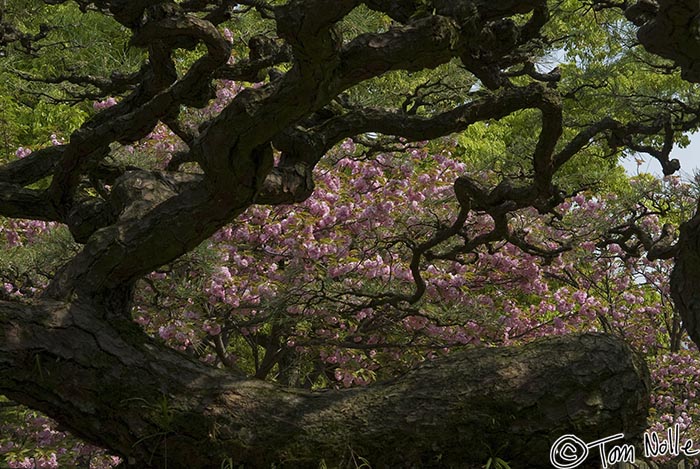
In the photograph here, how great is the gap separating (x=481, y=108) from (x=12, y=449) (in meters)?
6.86

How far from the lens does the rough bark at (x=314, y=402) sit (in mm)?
3574

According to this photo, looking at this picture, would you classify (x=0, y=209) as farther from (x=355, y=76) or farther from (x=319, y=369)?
(x=319, y=369)

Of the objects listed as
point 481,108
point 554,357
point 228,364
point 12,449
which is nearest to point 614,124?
point 481,108

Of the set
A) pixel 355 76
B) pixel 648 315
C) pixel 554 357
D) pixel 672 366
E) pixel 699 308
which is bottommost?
pixel 554 357

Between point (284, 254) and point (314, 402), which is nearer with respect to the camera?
point (314, 402)

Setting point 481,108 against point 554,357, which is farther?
point 481,108

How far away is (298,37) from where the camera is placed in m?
3.20

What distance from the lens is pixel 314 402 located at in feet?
12.6

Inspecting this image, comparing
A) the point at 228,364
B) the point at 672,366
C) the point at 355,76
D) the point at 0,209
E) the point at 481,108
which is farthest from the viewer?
the point at 672,366

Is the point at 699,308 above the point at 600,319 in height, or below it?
below

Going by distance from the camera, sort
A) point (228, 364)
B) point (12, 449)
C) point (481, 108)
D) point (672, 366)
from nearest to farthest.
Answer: point (481, 108), point (228, 364), point (12, 449), point (672, 366)

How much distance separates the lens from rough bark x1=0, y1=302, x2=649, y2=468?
3.57 m

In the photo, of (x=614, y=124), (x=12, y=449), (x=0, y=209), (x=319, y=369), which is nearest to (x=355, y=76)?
(x=614, y=124)

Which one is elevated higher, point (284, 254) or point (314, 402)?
point (284, 254)
